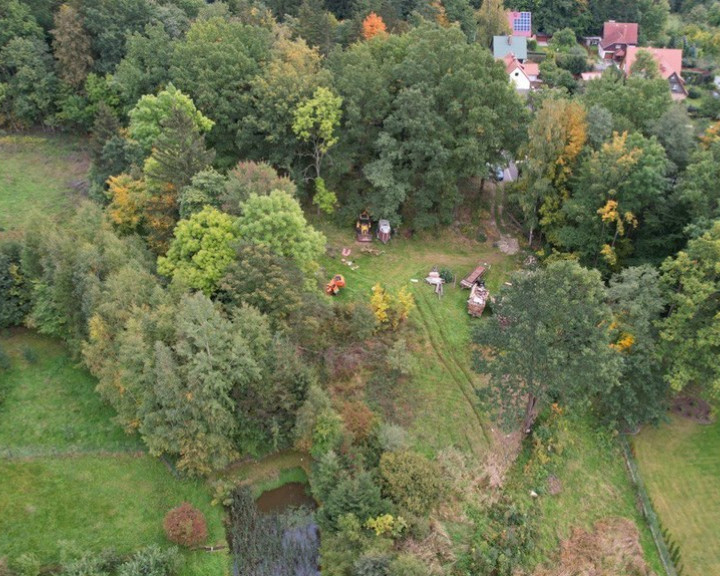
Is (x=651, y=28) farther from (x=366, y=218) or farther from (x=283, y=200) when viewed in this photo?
(x=283, y=200)

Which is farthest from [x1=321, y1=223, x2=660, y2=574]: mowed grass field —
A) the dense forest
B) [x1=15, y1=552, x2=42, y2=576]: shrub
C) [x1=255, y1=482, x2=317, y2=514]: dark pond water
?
[x1=15, y1=552, x2=42, y2=576]: shrub

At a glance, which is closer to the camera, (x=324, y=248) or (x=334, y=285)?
(x=324, y=248)

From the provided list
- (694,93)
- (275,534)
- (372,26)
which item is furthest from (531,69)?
(275,534)

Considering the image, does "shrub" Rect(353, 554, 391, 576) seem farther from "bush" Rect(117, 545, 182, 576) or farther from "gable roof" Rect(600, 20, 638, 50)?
"gable roof" Rect(600, 20, 638, 50)

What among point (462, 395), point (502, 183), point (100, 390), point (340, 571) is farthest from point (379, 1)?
point (340, 571)

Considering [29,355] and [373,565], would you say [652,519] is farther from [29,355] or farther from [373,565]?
[29,355]
